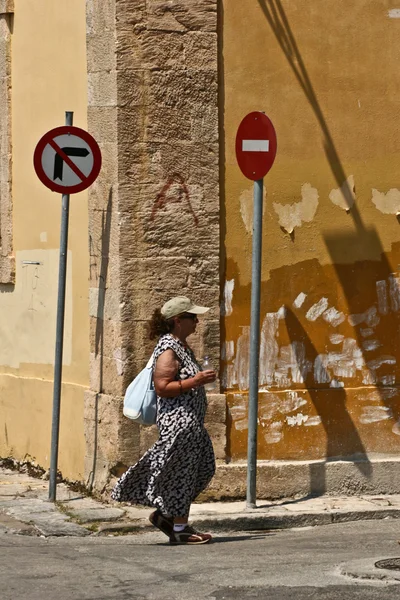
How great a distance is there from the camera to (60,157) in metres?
9.45

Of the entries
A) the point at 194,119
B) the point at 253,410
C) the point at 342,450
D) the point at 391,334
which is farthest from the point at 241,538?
the point at 194,119

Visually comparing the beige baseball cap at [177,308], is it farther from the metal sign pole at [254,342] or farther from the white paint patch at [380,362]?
the white paint patch at [380,362]

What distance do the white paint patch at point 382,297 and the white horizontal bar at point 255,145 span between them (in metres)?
1.59

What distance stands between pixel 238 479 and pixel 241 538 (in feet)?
3.45

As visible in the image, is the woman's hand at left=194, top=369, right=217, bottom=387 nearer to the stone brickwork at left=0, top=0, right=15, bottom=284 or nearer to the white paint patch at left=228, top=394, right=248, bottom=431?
the white paint patch at left=228, top=394, right=248, bottom=431

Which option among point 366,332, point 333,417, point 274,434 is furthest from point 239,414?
point 366,332

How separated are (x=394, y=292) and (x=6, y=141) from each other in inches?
145

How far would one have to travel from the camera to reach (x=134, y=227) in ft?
31.8

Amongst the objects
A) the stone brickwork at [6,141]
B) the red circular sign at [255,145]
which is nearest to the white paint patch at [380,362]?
the red circular sign at [255,145]

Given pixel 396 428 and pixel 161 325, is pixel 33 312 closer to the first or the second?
pixel 161 325

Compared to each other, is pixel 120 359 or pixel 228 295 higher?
pixel 228 295

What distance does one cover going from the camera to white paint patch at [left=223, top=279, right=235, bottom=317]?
991 centimetres

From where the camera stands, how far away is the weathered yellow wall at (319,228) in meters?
9.93

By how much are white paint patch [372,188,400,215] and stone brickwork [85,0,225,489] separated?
1.27 meters
